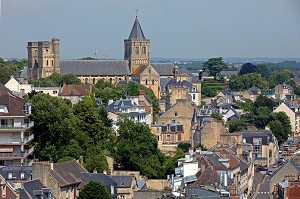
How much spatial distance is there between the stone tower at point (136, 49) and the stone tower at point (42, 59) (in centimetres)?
902

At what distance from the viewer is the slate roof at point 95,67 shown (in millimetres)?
98812

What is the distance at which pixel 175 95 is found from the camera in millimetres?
73500

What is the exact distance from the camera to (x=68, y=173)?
123 feet

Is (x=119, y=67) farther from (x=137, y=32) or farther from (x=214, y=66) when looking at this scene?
(x=214, y=66)

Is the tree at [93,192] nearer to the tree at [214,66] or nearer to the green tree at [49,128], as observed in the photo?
the green tree at [49,128]

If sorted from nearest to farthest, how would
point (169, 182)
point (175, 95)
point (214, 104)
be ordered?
point (169, 182) → point (175, 95) → point (214, 104)

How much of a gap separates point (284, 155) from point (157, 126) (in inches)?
324

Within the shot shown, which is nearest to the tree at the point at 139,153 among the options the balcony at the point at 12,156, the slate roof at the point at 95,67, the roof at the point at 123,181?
the roof at the point at 123,181

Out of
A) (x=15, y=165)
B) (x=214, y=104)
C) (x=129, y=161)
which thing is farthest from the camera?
(x=214, y=104)

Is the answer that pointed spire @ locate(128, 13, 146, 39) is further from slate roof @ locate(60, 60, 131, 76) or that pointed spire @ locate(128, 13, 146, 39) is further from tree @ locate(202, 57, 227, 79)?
tree @ locate(202, 57, 227, 79)

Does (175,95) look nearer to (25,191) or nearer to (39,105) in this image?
(39,105)

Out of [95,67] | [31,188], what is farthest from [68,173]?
[95,67]

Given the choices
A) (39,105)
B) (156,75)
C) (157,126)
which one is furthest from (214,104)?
(39,105)

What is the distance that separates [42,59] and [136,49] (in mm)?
11991
